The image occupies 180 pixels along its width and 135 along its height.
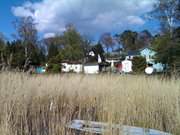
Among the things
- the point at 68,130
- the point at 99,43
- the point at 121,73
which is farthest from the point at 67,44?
the point at 68,130

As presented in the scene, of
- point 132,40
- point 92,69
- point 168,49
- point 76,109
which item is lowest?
point 76,109

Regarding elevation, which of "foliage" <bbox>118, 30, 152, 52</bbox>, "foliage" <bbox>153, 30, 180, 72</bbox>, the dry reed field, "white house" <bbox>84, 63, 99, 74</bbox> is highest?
"foliage" <bbox>118, 30, 152, 52</bbox>

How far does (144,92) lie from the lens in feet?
14.6

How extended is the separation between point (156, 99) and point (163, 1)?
24.1 m

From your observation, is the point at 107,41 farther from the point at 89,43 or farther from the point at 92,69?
the point at 92,69

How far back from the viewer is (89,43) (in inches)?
2176

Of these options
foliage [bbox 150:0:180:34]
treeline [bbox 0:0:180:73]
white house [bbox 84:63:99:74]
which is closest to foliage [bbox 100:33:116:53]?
treeline [bbox 0:0:180:73]

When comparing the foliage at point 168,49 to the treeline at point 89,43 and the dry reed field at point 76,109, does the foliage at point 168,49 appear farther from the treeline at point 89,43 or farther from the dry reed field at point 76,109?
the dry reed field at point 76,109

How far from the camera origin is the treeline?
2127cm

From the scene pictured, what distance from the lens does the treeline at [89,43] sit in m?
21.3

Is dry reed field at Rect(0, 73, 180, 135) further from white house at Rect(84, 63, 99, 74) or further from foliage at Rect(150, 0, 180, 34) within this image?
foliage at Rect(150, 0, 180, 34)

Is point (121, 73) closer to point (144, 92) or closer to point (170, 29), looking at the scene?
point (144, 92)

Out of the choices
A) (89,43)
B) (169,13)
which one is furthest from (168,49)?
(89,43)

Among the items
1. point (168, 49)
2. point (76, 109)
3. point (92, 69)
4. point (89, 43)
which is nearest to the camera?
point (76, 109)
